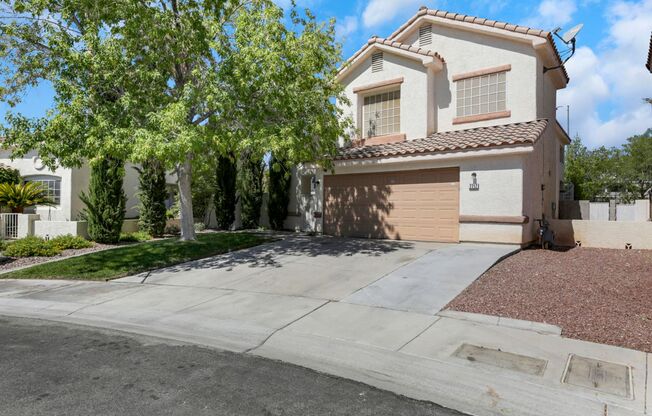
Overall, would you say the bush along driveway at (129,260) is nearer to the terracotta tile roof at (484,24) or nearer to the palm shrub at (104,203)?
the palm shrub at (104,203)

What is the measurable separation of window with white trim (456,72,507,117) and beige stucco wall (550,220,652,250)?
4.42m

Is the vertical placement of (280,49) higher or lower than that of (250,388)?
higher

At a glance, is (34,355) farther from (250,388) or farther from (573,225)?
(573,225)

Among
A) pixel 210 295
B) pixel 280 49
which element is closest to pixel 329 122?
pixel 280 49

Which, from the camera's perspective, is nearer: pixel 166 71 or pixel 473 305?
pixel 473 305

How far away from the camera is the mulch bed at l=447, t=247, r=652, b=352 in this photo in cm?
599

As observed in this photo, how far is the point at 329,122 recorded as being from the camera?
42.3 ft

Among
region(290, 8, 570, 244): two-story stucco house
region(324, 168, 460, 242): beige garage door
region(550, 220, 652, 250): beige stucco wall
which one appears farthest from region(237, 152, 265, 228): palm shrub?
region(550, 220, 652, 250): beige stucco wall

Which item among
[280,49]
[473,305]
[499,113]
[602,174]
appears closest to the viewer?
[473,305]

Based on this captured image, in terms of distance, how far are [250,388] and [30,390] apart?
228cm

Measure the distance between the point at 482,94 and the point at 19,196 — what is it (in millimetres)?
18952

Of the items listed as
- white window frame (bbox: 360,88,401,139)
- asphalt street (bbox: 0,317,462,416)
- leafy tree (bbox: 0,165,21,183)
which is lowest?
asphalt street (bbox: 0,317,462,416)

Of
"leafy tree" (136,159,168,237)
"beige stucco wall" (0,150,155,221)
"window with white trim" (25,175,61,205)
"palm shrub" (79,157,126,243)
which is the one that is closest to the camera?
"palm shrub" (79,157,126,243)

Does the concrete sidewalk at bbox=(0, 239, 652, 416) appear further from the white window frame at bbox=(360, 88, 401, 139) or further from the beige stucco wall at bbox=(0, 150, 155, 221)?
the beige stucco wall at bbox=(0, 150, 155, 221)
